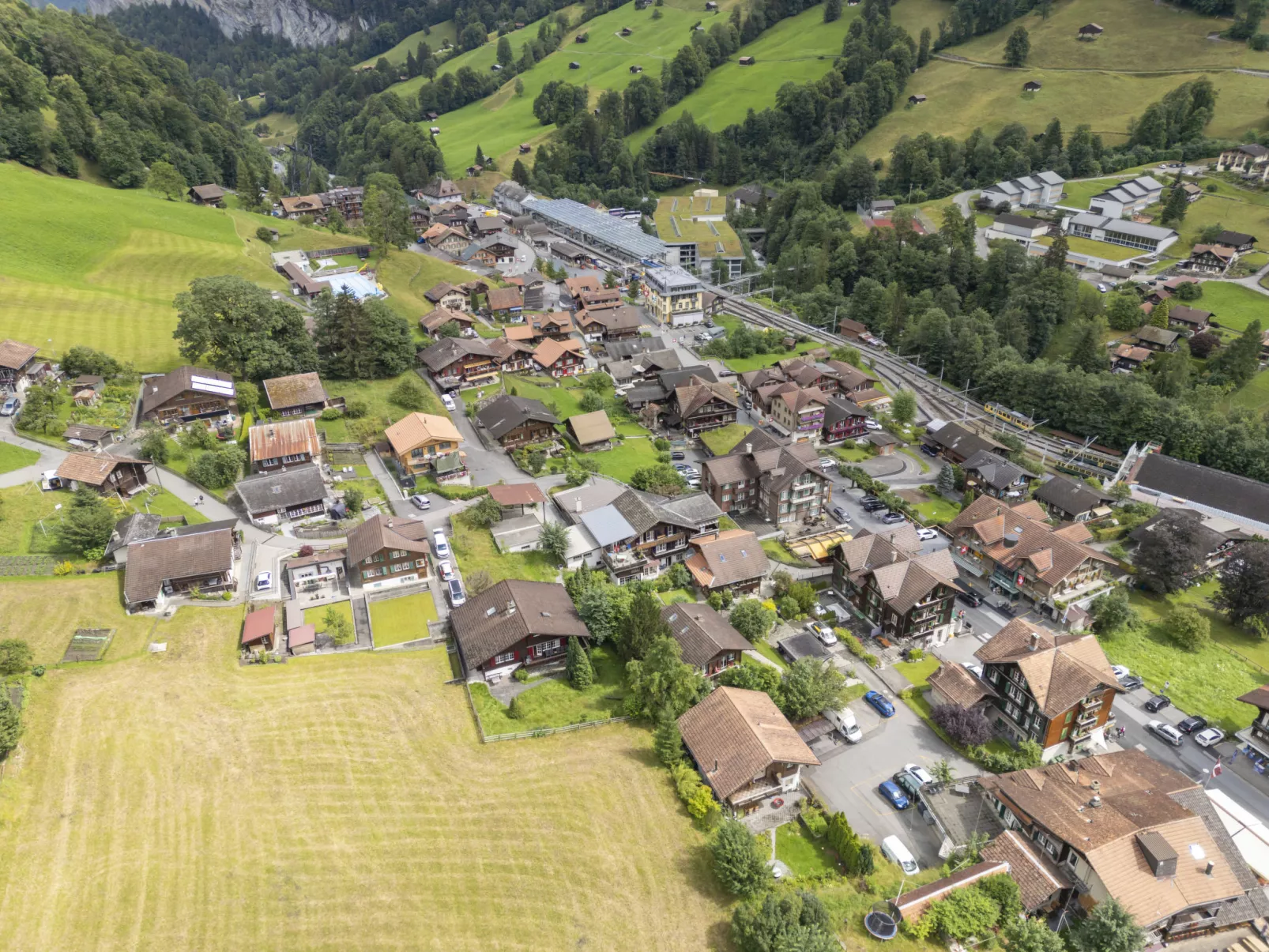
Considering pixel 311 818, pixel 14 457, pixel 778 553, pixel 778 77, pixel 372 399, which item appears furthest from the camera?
pixel 778 77

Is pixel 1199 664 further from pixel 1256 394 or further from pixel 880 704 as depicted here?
pixel 1256 394

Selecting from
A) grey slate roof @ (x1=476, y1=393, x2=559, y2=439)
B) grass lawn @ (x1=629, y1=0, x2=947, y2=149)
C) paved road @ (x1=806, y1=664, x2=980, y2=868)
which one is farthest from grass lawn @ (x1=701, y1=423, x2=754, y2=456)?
grass lawn @ (x1=629, y1=0, x2=947, y2=149)

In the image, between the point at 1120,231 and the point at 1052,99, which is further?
the point at 1052,99

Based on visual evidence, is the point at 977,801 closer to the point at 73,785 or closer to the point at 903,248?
the point at 73,785

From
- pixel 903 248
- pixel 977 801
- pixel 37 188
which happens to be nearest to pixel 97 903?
pixel 977 801

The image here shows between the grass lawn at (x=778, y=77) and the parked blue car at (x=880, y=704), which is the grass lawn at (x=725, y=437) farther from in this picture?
the grass lawn at (x=778, y=77)

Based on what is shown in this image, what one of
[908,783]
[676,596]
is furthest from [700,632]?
[908,783]
